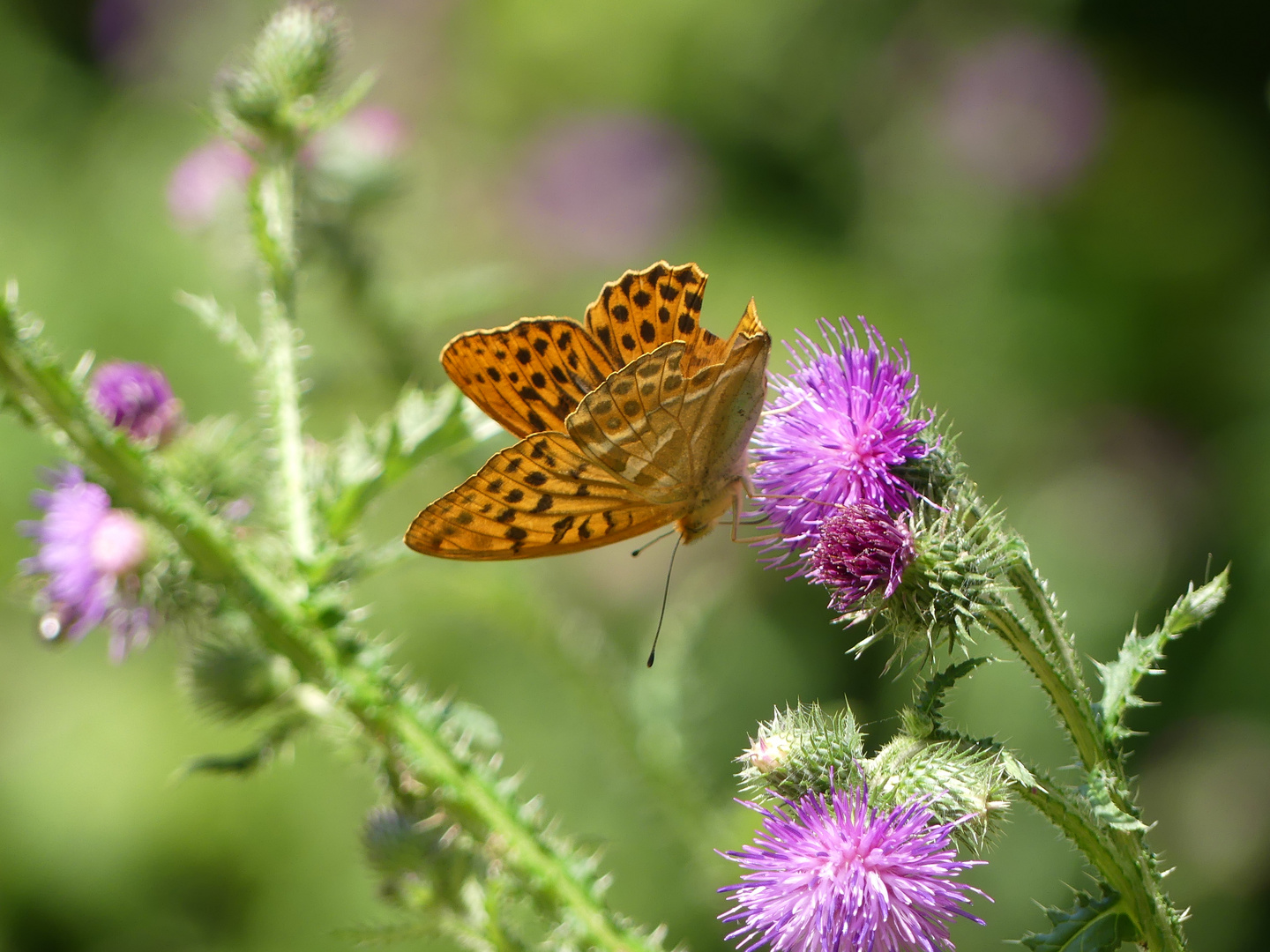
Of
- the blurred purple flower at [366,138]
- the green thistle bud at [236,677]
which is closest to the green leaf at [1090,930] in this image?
the green thistle bud at [236,677]

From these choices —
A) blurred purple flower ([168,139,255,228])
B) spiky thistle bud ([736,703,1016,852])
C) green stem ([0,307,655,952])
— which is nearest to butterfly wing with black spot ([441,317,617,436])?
green stem ([0,307,655,952])

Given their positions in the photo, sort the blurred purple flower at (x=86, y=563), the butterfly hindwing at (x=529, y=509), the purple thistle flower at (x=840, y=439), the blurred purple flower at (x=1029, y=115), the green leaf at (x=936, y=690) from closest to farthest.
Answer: the green leaf at (x=936, y=690) < the purple thistle flower at (x=840, y=439) < the butterfly hindwing at (x=529, y=509) < the blurred purple flower at (x=86, y=563) < the blurred purple flower at (x=1029, y=115)

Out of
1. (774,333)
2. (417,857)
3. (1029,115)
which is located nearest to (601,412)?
(417,857)

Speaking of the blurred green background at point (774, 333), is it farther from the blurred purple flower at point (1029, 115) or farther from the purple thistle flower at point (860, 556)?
the purple thistle flower at point (860, 556)

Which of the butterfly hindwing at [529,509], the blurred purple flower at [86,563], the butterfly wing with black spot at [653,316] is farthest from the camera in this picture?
the blurred purple flower at [86,563]

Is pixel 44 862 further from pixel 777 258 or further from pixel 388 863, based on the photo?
pixel 777 258

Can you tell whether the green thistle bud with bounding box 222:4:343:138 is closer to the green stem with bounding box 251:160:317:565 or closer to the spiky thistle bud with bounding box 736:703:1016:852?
the green stem with bounding box 251:160:317:565
